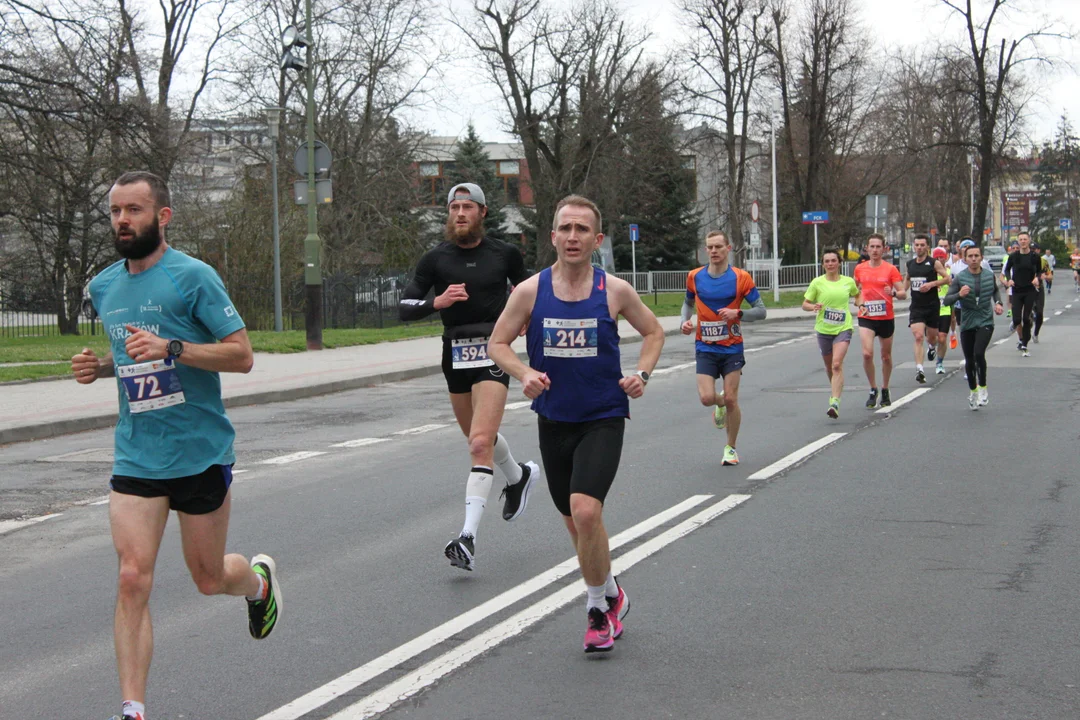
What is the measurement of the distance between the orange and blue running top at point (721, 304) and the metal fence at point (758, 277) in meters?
45.9

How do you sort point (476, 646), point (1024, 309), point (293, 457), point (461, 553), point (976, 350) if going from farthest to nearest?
Result: 1. point (1024, 309)
2. point (976, 350)
3. point (293, 457)
4. point (461, 553)
5. point (476, 646)

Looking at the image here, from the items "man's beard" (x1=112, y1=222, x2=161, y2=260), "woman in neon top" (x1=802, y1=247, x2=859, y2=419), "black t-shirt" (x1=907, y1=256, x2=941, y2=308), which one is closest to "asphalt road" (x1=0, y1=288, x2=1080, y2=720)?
"man's beard" (x1=112, y1=222, x2=161, y2=260)

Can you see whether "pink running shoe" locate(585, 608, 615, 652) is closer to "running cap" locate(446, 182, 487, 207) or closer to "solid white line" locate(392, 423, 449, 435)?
"running cap" locate(446, 182, 487, 207)

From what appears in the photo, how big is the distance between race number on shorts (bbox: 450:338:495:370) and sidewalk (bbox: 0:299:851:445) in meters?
7.51

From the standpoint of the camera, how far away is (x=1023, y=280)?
73.6ft

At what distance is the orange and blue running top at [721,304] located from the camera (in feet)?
35.4

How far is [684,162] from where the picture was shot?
209 ft

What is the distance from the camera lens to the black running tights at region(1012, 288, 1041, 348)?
74.5ft

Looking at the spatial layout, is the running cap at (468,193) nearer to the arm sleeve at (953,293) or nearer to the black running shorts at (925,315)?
the arm sleeve at (953,293)

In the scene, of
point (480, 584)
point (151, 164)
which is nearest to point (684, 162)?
point (151, 164)

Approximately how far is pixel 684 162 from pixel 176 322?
60.5 m

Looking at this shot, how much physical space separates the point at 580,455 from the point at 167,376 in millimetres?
1646

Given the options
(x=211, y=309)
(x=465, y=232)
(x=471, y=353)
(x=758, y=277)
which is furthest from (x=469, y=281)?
(x=758, y=277)

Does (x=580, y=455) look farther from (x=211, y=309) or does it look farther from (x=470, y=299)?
(x=470, y=299)
